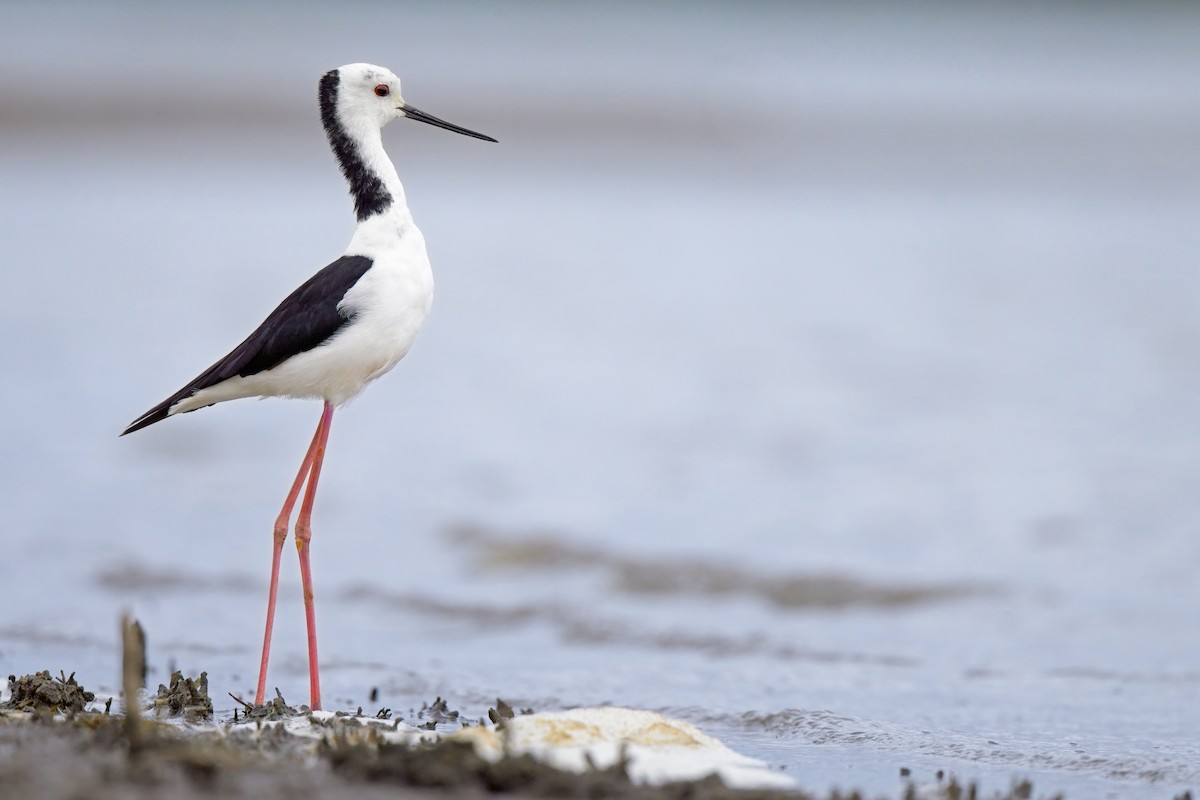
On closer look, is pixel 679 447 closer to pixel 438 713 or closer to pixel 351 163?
pixel 438 713

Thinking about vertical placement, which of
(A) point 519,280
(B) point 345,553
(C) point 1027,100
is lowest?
(B) point 345,553

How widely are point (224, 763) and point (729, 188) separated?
26964 millimetres

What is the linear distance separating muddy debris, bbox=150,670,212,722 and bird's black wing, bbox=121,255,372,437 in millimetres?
1003

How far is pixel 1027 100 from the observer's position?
41469mm

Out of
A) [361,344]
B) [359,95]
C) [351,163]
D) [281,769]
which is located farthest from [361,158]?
[281,769]

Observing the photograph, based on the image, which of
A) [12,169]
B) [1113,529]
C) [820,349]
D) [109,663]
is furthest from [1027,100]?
[109,663]

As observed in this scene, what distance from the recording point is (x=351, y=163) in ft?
20.7

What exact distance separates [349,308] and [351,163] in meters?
0.68

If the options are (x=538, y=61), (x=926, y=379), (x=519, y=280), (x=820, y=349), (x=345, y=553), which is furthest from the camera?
(x=538, y=61)

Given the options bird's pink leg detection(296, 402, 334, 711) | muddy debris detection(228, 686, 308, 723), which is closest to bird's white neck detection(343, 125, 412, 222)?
bird's pink leg detection(296, 402, 334, 711)

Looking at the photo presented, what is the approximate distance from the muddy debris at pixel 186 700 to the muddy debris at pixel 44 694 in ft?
0.99

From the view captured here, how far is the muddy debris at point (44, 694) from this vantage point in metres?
5.90

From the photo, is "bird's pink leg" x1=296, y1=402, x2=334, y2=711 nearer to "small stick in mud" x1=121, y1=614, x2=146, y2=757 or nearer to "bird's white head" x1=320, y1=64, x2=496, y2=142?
"bird's white head" x1=320, y1=64, x2=496, y2=142

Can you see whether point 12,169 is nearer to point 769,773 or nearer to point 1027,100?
point 1027,100
